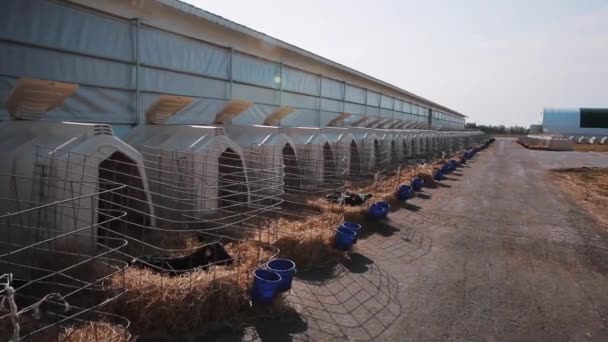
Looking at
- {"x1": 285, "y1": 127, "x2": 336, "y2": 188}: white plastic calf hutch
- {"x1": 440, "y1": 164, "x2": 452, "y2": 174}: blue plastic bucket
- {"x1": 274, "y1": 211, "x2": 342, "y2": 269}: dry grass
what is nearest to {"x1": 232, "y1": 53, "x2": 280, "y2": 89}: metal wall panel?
{"x1": 285, "y1": 127, "x2": 336, "y2": 188}: white plastic calf hutch

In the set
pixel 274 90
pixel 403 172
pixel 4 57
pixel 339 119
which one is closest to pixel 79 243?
pixel 4 57

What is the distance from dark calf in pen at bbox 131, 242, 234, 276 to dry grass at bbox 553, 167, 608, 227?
10.6 meters

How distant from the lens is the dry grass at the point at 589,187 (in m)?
13.5

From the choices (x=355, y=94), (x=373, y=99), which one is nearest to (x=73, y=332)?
(x=355, y=94)

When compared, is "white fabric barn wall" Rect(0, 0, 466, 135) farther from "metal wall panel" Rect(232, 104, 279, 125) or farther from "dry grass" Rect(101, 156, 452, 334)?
"dry grass" Rect(101, 156, 452, 334)

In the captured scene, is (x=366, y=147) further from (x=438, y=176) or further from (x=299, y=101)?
(x=438, y=176)

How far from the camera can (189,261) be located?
575 centimetres

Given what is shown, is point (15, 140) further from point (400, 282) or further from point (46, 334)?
point (400, 282)

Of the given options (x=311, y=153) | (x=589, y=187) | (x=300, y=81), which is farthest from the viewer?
(x=300, y=81)

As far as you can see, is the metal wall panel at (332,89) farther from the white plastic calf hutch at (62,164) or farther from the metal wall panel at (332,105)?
the white plastic calf hutch at (62,164)

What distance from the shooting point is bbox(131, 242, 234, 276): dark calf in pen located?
5.40 metres

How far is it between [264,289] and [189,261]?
1.34 metres

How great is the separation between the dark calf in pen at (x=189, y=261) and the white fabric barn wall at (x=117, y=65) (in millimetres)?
4322

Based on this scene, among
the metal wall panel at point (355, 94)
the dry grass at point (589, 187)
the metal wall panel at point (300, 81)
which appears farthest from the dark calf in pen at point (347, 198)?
the metal wall panel at point (355, 94)
